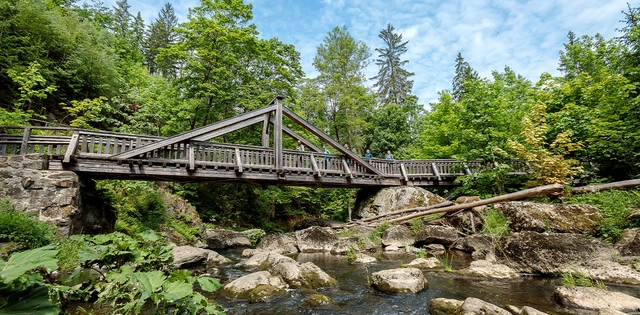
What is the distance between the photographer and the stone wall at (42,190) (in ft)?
25.9

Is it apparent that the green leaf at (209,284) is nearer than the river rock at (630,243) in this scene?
Yes

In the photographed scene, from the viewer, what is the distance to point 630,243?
685 centimetres

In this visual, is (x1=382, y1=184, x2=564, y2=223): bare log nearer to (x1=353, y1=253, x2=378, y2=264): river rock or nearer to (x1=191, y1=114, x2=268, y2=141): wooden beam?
(x1=353, y1=253, x2=378, y2=264): river rock

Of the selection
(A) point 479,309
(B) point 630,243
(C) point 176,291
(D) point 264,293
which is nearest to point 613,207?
(B) point 630,243

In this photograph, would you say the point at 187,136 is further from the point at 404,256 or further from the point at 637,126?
the point at 637,126

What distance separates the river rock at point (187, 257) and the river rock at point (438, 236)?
26.3 ft

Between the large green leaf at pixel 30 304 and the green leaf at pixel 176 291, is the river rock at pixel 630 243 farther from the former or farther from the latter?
the large green leaf at pixel 30 304

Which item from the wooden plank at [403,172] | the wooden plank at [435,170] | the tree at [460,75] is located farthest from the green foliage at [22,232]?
the tree at [460,75]

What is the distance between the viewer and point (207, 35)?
1789cm

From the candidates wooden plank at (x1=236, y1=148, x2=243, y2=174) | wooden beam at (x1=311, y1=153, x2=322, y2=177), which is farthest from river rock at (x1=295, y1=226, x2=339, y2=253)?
wooden plank at (x1=236, y1=148, x2=243, y2=174)

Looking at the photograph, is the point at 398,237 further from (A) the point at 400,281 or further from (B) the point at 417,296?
(B) the point at 417,296

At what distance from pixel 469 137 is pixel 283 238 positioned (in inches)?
432

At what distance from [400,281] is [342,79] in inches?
971

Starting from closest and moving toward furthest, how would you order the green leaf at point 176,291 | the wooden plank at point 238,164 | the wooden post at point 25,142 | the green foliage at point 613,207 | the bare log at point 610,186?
the green leaf at point 176,291, the green foliage at point 613,207, the wooden post at point 25,142, the bare log at point 610,186, the wooden plank at point 238,164
